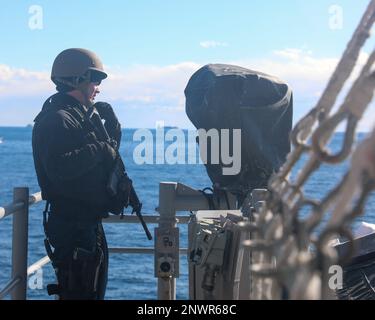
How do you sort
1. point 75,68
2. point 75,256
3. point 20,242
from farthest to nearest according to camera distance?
point 75,68 → point 20,242 → point 75,256

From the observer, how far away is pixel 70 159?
403cm

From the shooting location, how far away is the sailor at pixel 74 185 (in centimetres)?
407

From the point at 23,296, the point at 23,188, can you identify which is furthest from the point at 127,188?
the point at 23,296

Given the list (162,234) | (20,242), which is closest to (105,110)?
(162,234)

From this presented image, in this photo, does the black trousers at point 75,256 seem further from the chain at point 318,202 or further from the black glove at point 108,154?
the chain at point 318,202

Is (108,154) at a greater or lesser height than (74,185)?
greater

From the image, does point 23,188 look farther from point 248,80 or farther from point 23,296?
point 248,80

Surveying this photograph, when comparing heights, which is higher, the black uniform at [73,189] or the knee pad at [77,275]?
the black uniform at [73,189]

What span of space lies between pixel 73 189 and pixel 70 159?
193mm

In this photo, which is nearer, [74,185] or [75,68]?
[74,185]

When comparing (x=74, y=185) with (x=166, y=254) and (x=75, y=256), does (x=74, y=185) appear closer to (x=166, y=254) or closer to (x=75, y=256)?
(x=75, y=256)

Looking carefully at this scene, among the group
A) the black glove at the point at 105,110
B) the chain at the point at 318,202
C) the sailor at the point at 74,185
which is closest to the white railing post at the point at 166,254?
the sailor at the point at 74,185

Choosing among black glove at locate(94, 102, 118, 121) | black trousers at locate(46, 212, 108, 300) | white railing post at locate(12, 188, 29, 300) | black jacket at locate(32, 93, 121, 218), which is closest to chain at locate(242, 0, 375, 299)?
black jacket at locate(32, 93, 121, 218)
